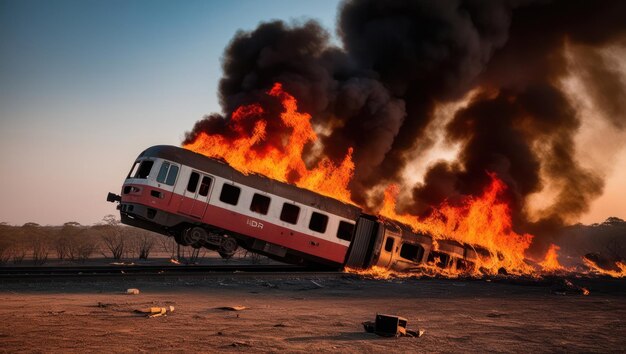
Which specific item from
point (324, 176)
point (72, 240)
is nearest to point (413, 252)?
point (324, 176)

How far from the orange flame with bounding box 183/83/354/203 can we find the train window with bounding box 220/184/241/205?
54.8 inches

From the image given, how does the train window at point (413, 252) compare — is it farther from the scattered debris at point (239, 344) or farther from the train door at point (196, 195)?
the scattered debris at point (239, 344)

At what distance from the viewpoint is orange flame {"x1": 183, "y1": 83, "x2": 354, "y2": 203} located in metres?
16.8

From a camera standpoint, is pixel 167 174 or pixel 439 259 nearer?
pixel 167 174

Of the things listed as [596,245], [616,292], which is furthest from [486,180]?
[596,245]

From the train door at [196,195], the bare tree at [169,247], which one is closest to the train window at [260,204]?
the train door at [196,195]

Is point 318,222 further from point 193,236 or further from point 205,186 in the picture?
point 193,236

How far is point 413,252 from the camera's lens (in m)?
18.4

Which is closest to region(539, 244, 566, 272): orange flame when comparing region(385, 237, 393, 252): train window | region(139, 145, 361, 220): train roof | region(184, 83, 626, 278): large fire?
region(184, 83, 626, 278): large fire

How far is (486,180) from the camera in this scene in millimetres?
28094

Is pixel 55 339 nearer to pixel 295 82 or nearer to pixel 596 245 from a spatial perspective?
pixel 295 82

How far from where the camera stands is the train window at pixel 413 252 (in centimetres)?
1811

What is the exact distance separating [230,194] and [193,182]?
128cm

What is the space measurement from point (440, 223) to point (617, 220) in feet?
345
